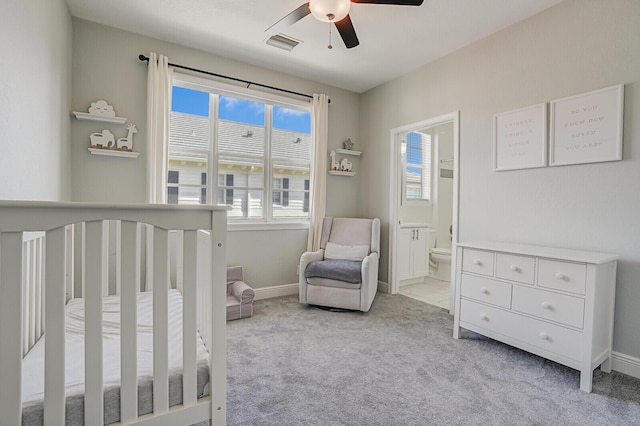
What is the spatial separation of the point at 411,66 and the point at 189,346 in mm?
3401

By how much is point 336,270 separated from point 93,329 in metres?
2.21

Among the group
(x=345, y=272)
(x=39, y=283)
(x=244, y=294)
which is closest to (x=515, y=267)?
(x=345, y=272)

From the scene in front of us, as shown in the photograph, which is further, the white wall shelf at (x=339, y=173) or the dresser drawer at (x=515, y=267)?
the white wall shelf at (x=339, y=173)

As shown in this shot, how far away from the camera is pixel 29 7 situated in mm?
1621

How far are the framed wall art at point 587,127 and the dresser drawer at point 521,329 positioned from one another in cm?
117

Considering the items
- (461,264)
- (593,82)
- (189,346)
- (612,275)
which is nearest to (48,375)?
(189,346)

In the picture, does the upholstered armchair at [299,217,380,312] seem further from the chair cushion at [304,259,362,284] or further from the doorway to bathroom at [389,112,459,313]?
the doorway to bathroom at [389,112,459,313]

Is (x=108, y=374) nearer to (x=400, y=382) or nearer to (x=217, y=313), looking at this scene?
(x=217, y=313)

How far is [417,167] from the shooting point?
4.63 metres

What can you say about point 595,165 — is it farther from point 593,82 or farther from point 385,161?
point 385,161

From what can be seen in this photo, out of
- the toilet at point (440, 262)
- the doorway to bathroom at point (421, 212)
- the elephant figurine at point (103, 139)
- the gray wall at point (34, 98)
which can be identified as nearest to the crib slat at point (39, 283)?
the gray wall at point (34, 98)

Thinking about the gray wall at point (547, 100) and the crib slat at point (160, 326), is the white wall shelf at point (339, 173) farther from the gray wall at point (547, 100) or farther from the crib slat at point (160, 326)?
the crib slat at point (160, 326)

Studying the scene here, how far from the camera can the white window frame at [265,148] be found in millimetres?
3098

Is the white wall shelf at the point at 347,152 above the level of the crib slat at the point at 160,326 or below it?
above
